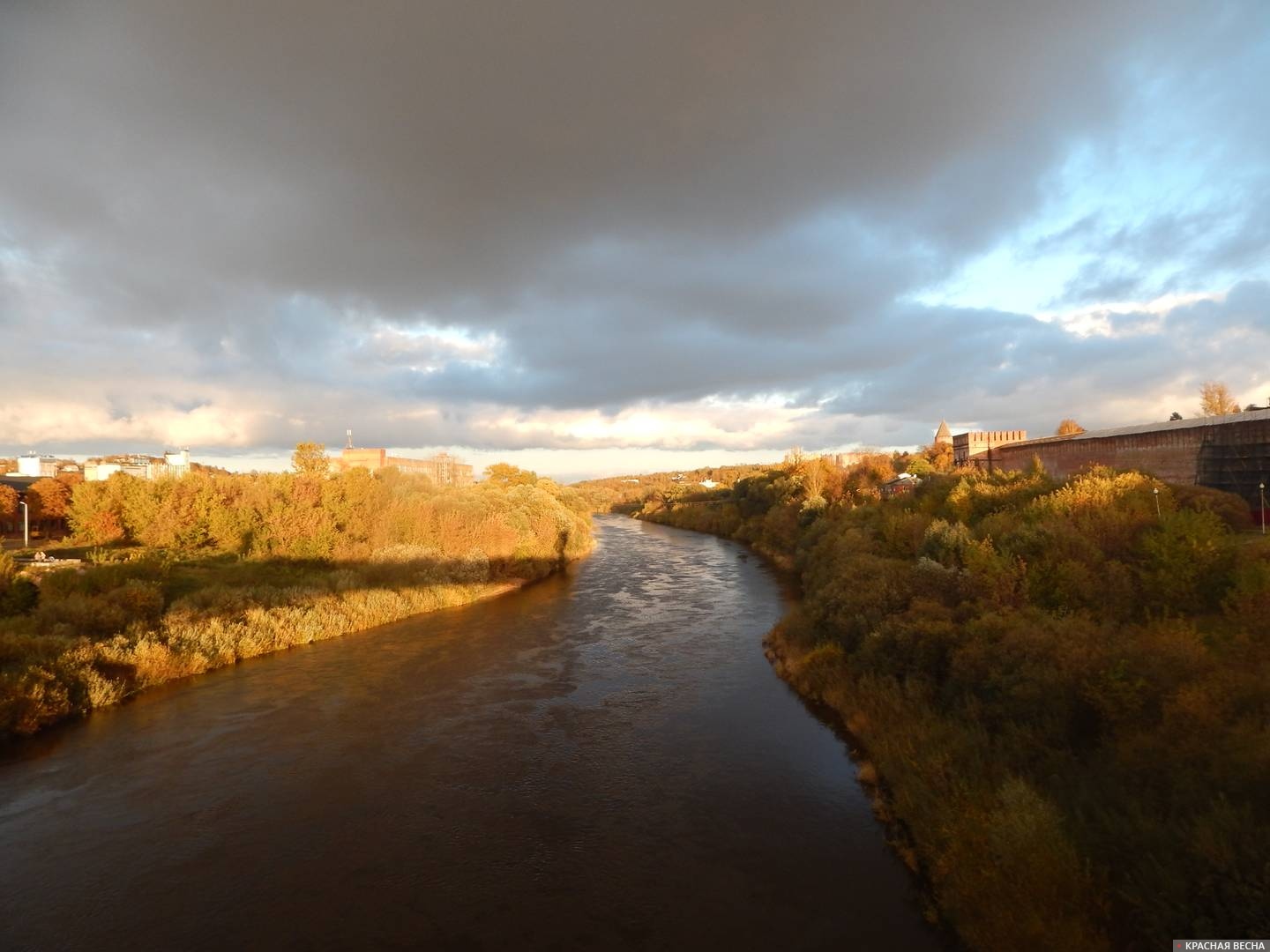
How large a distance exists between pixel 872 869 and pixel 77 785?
15.0m

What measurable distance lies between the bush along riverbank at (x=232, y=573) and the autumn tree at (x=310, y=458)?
8089 mm

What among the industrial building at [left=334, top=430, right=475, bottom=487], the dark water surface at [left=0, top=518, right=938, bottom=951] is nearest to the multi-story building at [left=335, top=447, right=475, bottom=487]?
the industrial building at [left=334, top=430, right=475, bottom=487]

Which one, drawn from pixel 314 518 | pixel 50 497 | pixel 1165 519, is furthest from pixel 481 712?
pixel 50 497

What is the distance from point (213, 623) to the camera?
2117 cm

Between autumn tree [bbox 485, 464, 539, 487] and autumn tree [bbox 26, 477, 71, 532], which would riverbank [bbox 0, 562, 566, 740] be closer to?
autumn tree [bbox 26, 477, 71, 532]

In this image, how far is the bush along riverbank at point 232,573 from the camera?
56.1ft

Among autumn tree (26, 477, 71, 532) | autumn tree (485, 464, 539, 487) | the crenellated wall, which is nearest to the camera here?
the crenellated wall

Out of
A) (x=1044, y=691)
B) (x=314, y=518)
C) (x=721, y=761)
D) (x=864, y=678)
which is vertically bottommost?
(x=721, y=761)

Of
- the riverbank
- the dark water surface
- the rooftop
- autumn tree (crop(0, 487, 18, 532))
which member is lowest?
the dark water surface

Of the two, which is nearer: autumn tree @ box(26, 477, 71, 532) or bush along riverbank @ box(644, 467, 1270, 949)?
bush along riverbank @ box(644, 467, 1270, 949)

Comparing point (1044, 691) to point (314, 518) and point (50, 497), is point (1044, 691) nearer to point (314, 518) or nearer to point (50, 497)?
point (314, 518)

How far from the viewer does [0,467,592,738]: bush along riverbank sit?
1711cm

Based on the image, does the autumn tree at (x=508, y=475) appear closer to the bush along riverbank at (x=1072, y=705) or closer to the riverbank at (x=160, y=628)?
the riverbank at (x=160, y=628)

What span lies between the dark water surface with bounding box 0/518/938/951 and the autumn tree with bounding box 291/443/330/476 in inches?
1090
